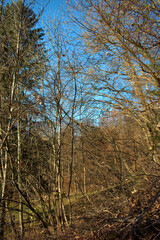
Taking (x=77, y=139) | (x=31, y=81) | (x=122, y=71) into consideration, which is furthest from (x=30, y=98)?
(x=122, y=71)

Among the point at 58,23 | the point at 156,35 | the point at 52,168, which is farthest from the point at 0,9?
the point at 52,168

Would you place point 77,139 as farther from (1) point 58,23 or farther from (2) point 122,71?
(1) point 58,23

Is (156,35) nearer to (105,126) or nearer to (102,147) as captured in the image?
(105,126)

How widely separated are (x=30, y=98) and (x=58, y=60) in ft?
4.00

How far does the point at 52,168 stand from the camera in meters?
4.41

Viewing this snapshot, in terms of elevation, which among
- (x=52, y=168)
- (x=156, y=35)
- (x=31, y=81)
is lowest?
(x=52, y=168)

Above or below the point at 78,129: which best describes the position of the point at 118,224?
below

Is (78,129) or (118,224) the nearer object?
(118,224)

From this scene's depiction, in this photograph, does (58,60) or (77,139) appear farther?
(77,139)

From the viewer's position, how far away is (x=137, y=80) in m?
4.99

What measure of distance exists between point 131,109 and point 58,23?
3031mm

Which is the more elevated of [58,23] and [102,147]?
[58,23]

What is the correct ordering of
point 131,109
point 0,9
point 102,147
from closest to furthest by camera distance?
1. point 0,9
2. point 131,109
3. point 102,147

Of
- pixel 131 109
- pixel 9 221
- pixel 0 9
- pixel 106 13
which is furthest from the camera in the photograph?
pixel 131 109
